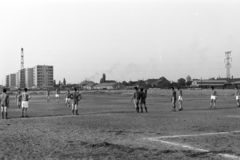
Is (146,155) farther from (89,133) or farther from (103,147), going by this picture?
(89,133)

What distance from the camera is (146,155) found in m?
6.94

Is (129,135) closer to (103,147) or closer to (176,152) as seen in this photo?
(103,147)

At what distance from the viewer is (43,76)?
6969 inches

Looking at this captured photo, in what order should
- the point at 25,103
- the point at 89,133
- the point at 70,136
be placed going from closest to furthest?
the point at 70,136, the point at 89,133, the point at 25,103

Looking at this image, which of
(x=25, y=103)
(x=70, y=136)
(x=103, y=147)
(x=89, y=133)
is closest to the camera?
(x=103, y=147)

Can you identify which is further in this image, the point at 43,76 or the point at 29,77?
the point at 29,77

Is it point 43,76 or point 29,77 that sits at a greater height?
point 29,77

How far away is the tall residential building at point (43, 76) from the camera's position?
175 meters

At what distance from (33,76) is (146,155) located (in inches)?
7718

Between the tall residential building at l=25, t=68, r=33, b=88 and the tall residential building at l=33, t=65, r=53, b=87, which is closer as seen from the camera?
the tall residential building at l=33, t=65, r=53, b=87

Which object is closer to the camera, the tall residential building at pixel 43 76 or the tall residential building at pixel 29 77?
the tall residential building at pixel 43 76

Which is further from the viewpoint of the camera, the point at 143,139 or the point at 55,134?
the point at 55,134

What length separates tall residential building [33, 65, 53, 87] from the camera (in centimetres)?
17485

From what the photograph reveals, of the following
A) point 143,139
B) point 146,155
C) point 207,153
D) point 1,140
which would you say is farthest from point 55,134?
point 207,153
